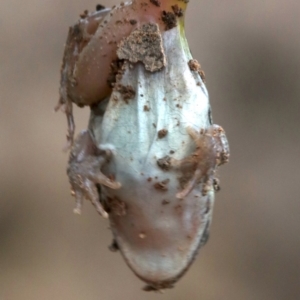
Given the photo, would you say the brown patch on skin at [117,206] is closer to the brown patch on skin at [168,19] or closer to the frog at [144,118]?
the frog at [144,118]

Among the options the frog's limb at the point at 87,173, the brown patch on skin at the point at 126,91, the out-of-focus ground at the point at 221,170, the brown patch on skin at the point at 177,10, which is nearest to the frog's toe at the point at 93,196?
the frog's limb at the point at 87,173

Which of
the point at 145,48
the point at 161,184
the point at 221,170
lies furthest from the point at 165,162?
the point at 221,170

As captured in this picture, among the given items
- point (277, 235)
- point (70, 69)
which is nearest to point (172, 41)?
point (70, 69)

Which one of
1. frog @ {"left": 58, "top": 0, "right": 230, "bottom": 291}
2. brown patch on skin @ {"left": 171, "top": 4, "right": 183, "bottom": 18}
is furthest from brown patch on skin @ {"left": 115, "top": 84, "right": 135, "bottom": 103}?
brown patch on skin @ {"left": 171, "top": 4, "right": 183, "bottom": 18}

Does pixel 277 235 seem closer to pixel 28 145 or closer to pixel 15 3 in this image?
pixel 28 145

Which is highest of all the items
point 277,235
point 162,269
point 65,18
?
point 65,18

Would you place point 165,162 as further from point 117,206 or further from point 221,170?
point 221,170

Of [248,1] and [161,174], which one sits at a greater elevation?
[248,1]
